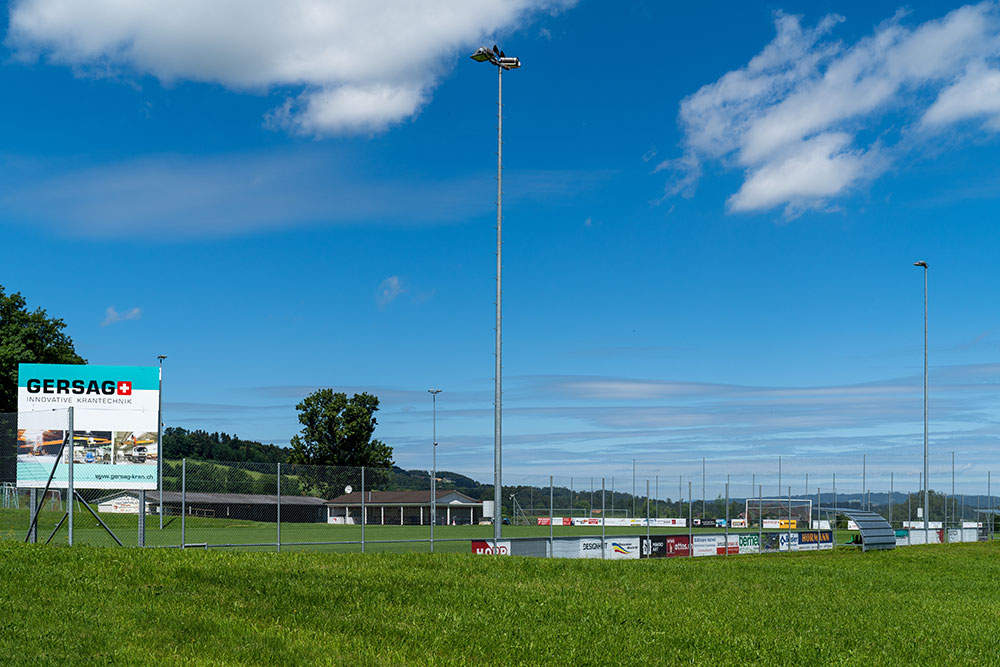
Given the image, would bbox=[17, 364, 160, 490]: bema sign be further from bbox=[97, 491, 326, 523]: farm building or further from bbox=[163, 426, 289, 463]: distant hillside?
bbox=[163, 426, 289, 463]: distant hillside

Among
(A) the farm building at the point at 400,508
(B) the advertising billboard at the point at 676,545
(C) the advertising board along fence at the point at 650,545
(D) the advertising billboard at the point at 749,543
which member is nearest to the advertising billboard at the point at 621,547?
(C) the advertising board along fence at the point at 650,545

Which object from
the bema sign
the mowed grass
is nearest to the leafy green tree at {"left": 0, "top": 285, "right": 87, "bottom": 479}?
the bema sign

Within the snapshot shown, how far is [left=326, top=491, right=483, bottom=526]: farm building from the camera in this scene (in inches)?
1436

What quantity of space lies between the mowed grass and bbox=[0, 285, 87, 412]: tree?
41704 mm

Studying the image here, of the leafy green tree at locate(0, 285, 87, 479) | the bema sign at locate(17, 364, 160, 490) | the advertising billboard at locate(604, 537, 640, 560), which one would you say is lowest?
the advertising billboard at locate(604, 537, 640, 560)

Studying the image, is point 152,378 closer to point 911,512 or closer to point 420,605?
point 420,605

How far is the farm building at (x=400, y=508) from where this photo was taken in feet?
120

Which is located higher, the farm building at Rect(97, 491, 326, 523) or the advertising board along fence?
the farm building at Rect(97, 491, 326, 523)

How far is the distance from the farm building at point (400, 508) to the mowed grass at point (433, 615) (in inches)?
594

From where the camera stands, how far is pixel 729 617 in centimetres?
1336

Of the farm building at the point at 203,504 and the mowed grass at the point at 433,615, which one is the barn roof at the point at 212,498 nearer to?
the farm building at the point at 203,504

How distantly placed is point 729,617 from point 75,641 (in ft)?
27.4

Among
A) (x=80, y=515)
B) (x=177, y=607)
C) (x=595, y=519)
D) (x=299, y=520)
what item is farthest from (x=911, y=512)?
(x=177, y=607)

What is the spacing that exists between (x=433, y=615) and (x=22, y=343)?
164 ft
